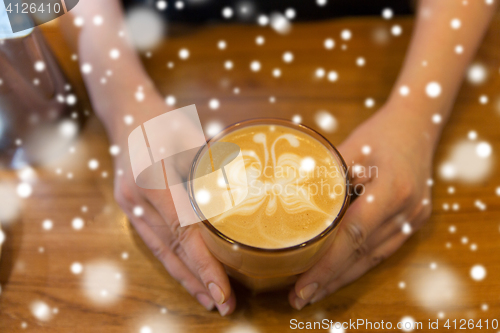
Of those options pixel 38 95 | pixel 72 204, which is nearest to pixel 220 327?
pixel 72 204

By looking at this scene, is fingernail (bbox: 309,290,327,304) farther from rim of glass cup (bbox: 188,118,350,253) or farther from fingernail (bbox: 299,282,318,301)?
rim of glass cup (bbox: 188,118,350,253)

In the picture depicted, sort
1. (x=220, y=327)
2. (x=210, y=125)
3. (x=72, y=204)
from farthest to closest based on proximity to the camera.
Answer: (x=210, y=125) < (x=72, y=204) < (x=220, y=327)

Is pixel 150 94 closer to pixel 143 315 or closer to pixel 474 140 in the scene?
pixel 143 315

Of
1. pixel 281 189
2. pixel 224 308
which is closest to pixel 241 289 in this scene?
pixel 224 308

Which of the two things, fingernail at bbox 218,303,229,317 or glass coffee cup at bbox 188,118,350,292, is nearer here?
glass coffee cup at bbox 188,118,350,292

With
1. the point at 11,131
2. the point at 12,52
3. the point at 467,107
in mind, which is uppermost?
the point at 12,52

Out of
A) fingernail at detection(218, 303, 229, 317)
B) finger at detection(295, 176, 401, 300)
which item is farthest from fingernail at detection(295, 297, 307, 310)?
fingernail at detection(218, 303, 229, 317)

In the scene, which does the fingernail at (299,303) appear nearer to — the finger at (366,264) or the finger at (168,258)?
the finger at (366,264)
